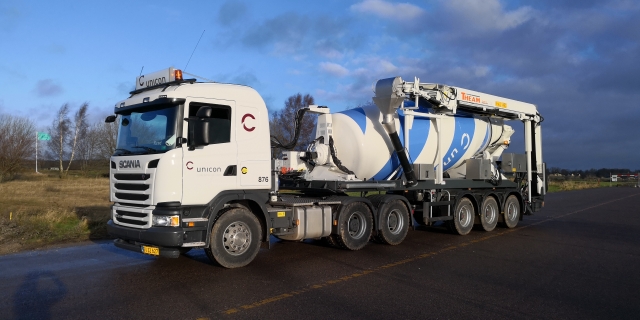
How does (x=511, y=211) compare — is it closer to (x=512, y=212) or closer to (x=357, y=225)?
(x=512, y=212)

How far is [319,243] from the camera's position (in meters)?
11.2

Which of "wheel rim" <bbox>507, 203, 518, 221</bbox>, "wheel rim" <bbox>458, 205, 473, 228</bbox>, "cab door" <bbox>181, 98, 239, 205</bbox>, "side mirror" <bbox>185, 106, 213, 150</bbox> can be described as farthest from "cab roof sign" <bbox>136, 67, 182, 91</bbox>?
"wheel rim" <bbox>507, 203, 518, 221</bbox>

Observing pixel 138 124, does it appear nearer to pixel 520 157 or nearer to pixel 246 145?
pixel 246 145

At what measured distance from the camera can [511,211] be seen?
1478 cm

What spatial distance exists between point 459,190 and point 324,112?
4.40 meters

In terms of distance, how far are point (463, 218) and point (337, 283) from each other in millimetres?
6777

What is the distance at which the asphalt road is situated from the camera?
234 inches

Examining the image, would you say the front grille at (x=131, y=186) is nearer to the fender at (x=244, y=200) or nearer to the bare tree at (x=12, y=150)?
the fender at (x=244, y=200)

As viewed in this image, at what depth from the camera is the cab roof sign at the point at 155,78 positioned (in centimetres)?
830

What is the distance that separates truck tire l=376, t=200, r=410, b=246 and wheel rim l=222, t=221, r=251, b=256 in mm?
3443

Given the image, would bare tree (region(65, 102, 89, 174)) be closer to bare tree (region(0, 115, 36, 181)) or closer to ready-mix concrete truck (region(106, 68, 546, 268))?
bare tree (region(0, 115, 36, 181))

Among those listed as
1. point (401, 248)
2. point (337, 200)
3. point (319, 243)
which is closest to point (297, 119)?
point (337, 200)

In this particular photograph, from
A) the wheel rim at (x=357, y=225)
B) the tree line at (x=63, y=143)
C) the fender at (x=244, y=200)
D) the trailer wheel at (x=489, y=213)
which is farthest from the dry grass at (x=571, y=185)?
the fender at (x=244, y=200)

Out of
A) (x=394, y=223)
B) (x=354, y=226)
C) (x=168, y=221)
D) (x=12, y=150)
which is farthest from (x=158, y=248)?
(x=12, y=150)
